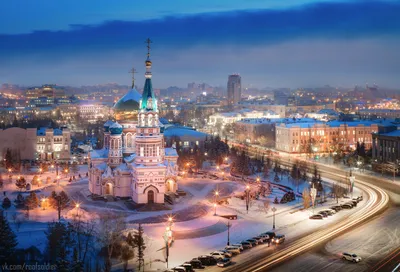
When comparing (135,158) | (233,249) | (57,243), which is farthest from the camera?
(135,158)

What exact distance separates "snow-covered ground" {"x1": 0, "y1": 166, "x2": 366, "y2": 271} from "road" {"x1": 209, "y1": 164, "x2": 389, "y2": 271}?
87cm

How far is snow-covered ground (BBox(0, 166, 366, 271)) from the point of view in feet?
79.7

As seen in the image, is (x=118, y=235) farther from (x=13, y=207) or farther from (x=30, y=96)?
(x=30, y=96)

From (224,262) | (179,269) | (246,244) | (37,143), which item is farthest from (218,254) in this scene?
(37,143)

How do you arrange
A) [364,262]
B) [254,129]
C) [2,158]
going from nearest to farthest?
[364,262] → [2,158] → [254,129]

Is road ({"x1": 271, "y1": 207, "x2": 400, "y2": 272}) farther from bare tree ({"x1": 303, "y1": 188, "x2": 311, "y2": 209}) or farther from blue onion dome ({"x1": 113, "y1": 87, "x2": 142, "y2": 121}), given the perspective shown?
blue onion dome ({"x1": 113, "y1": 87, "x2": 142, "y2": 121})

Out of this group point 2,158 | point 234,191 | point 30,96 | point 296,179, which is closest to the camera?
point 234,191

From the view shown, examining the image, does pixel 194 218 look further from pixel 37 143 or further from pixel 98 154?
pixel 37 143

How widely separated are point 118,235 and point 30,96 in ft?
548

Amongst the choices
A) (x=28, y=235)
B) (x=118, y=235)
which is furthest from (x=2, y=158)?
(x=118, y=235)

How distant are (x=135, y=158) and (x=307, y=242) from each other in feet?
45.1

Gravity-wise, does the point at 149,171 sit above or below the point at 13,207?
above

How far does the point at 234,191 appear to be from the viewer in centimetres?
3791

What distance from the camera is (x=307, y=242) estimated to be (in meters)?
24.9
